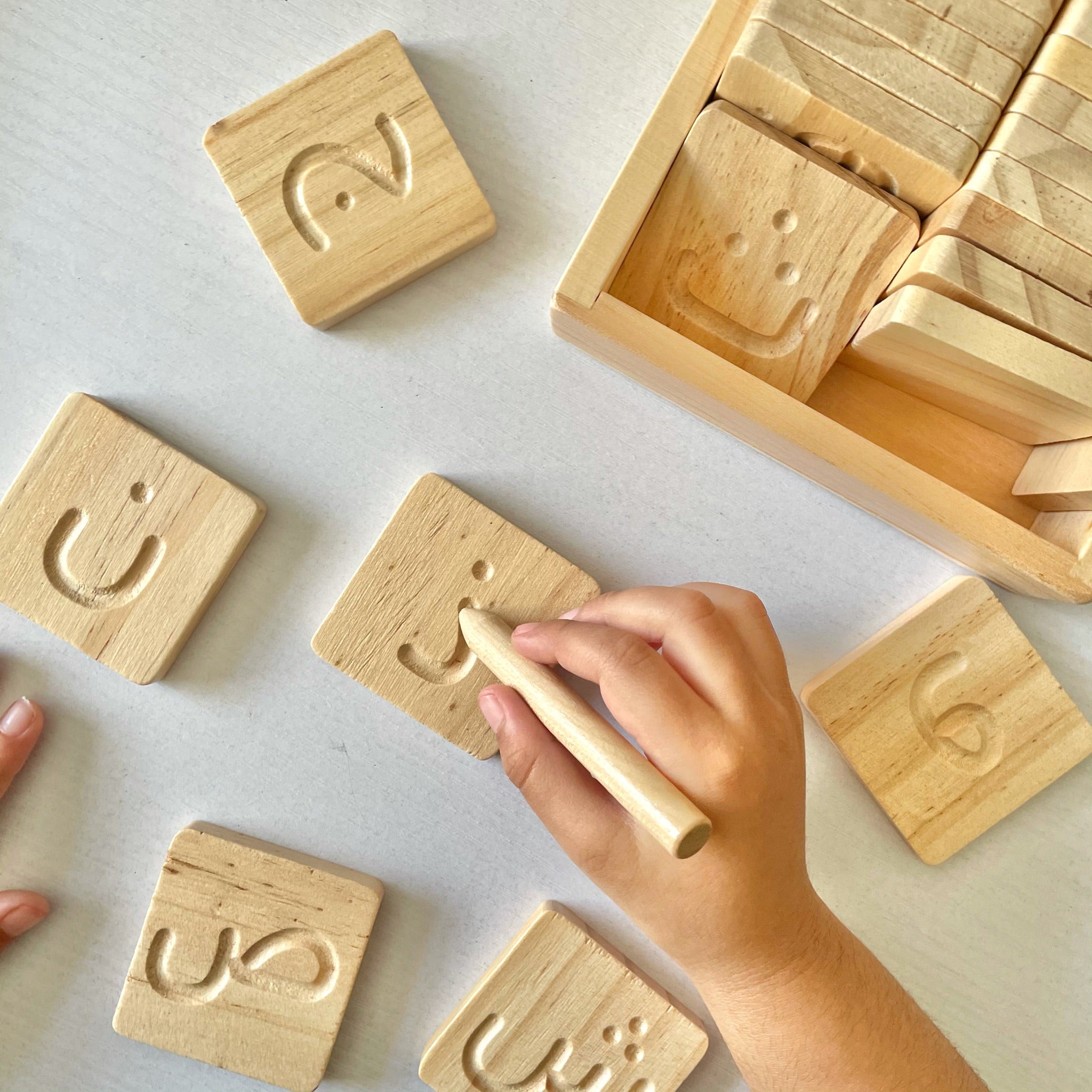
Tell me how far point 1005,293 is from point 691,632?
257 millimetres

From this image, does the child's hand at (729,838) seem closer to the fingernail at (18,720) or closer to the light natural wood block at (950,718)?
the light natural wood block at (950,718)

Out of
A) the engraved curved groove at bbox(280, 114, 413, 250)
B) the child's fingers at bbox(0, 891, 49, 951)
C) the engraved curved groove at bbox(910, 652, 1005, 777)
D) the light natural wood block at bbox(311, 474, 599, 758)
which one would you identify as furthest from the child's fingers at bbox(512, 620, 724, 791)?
the child's fingers at bbox(0, 891, 49, 951)

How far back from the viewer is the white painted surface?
1.75 ft

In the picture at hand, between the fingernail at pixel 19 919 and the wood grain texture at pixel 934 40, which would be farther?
the fingernail at pixel 19 919

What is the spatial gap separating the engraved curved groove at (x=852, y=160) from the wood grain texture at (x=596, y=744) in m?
0.35

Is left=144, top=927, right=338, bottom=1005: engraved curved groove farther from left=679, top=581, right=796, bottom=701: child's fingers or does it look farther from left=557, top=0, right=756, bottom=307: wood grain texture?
left=557, top=0, right=756, bottom=307: wood grain texture

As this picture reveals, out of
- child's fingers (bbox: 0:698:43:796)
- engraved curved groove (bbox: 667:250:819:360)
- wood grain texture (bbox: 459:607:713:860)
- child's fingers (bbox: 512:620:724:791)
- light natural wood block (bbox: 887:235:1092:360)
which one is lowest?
child's fingers (bbox: 0:698:43:796)

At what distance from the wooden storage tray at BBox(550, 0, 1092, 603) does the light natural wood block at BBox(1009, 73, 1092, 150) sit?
0.16m

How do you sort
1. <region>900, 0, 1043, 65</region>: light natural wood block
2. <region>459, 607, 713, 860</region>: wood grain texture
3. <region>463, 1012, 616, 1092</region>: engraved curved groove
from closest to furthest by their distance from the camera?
<region>459, 607, 713, 860</region>: wood grain texture → <region>900, 0, 1043, 65</region>: light natural wood block → <region>463, 1012, 616, 1092</region>: engraved curved groove

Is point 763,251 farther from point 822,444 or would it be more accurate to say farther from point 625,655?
point 625,655

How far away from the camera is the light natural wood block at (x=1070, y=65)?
17.0 inches

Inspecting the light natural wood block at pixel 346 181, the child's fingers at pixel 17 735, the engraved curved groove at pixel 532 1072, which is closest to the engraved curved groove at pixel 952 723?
the engraved curved groove at pixel 532 1072

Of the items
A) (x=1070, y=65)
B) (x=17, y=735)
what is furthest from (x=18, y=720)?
(x=1070, y=65)

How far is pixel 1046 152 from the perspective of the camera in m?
0.43
